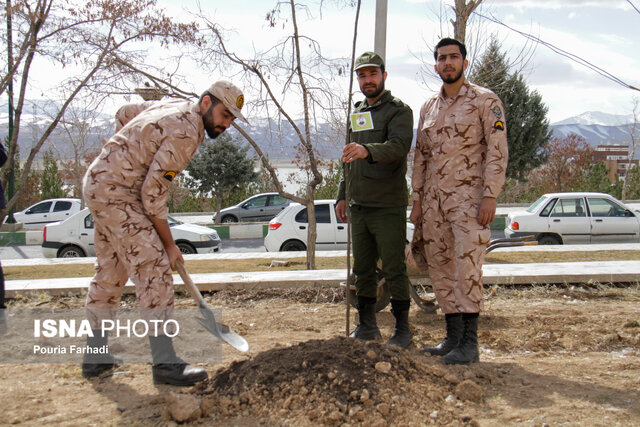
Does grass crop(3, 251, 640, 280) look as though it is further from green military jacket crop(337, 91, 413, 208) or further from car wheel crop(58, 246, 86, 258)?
green military jacket crop(337, 91, 413, 208)

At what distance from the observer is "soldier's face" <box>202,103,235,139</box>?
3.32 m

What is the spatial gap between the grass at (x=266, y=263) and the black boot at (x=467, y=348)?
17.6 feet

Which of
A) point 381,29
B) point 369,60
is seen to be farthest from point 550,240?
point 369,60

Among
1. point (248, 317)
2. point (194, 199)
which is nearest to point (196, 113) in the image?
point (248, 317)

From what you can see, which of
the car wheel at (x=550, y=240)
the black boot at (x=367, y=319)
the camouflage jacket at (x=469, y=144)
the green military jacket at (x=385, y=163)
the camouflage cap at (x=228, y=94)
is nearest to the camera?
the camouflage cap at (x=228, y=94)

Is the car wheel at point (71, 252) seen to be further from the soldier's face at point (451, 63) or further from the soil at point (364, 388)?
the soldier's face at point (451, 63)

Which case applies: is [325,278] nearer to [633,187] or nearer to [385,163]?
[385,163]

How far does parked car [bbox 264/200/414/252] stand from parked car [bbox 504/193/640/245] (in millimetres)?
3039

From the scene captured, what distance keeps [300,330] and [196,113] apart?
6.45ft

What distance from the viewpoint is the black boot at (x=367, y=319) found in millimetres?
4199

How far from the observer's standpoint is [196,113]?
10.8 feet

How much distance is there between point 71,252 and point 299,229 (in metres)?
5.07

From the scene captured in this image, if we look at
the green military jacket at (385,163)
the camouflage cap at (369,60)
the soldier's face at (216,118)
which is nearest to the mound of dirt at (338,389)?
the green military jacket at (385,163)

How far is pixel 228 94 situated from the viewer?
10.8 ft
